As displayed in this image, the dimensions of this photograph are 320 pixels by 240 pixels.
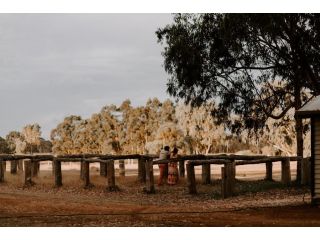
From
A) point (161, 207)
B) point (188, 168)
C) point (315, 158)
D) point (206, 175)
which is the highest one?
point (315, 158)

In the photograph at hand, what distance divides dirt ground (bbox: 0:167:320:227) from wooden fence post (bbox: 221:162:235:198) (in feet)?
0.97

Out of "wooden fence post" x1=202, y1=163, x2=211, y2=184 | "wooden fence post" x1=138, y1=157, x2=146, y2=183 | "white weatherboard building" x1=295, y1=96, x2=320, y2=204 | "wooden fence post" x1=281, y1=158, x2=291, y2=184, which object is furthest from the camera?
"wooden fence post" x1=138, y1=157, x2=146, y2=183

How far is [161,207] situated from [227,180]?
329cm

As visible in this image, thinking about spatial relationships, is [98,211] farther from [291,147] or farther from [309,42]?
[291,147]

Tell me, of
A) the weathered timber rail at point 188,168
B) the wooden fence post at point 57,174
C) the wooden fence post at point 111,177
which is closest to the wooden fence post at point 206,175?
the weathered timber rail at point 188,168

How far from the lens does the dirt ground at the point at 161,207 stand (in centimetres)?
1348

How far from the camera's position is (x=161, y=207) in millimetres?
16500

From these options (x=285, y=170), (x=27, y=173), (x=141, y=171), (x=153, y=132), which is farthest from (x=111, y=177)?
(x=153, y=132)

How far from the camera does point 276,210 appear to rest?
49.6ft

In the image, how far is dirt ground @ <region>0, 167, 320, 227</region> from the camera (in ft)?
44.2

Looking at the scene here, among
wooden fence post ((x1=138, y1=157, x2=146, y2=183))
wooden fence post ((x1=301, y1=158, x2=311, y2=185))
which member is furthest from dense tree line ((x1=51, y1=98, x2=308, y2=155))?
wooden fence post ((x1=301, y1=158, x2=311, y2=185))

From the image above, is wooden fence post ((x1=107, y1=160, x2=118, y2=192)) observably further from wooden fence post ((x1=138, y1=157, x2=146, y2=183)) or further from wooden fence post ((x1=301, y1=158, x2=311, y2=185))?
wooden fence post ((x1=301, y1=158, x2=311, y2=185))

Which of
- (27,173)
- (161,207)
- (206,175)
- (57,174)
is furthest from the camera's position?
(206,175)

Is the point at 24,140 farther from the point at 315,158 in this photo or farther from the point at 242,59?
the point at 315,158
